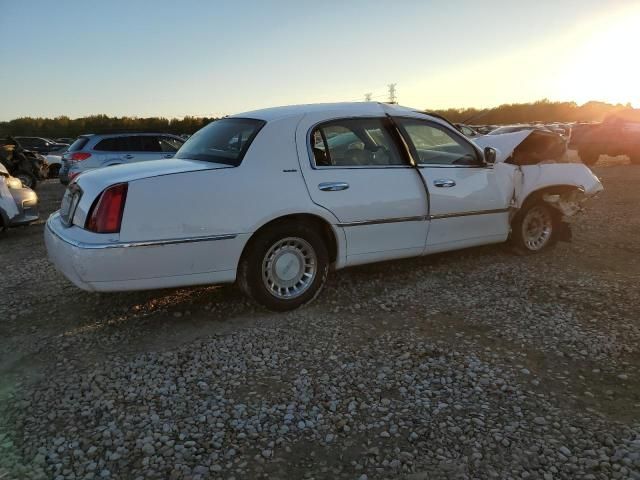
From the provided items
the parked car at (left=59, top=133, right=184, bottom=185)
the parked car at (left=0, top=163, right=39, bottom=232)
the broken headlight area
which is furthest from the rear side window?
the broken headlight area

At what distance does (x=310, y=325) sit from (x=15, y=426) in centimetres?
206

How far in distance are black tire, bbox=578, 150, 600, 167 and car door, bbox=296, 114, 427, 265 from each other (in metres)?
14.9

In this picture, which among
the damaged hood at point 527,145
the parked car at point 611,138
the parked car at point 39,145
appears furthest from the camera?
the parked car at point 39,145

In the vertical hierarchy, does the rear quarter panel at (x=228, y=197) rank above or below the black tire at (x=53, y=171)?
above

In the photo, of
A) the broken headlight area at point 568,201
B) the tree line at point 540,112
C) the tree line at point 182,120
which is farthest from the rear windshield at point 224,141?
the tree line at point 540,112

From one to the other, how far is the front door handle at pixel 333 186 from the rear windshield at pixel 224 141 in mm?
689

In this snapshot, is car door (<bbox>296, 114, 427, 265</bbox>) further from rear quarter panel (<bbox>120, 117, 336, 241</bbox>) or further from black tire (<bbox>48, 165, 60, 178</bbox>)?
black tire (<bbox>48, 165, 60, 178</bbox>)

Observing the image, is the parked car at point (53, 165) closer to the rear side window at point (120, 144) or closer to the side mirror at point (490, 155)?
the rear side window at point (120, 144)

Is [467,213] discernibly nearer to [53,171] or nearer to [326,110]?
[326,110]

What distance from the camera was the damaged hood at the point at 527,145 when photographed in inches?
233

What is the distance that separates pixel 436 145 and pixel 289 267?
2.10m

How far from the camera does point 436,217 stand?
5020 millimetres

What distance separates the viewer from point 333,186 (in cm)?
441

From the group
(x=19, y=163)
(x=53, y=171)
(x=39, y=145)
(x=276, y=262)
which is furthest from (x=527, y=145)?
(x=39, y=145)
